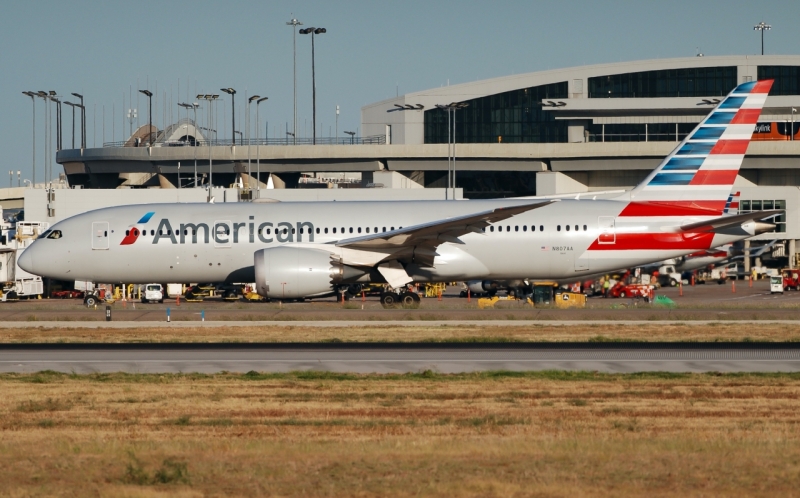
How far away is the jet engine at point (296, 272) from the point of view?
113ft

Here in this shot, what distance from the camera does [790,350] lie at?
22.7m

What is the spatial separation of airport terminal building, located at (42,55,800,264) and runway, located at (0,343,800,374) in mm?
50015

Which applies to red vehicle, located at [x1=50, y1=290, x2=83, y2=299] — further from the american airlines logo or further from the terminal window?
the terminal window

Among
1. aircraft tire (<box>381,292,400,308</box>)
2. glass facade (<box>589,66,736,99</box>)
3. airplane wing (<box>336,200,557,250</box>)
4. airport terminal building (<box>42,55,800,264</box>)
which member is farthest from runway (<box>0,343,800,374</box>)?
glass facade (<box>589,66,736,99</box>)

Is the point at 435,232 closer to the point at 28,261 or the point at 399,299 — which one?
the point at 399,299

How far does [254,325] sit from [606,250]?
14033 millimetres

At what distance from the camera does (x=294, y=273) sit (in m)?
34.3

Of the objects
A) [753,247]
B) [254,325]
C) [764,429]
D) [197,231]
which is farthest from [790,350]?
[753,247]

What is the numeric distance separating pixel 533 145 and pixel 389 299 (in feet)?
169

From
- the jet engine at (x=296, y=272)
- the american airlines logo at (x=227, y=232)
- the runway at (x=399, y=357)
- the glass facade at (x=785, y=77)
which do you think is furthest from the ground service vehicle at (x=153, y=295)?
the glass facade at (x=785, y=77)

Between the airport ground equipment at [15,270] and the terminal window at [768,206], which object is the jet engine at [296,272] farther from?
the terminal window at [768,206]

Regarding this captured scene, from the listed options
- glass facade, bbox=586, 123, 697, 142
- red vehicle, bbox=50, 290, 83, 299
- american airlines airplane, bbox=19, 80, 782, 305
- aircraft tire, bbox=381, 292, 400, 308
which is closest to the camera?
aircraft tire, bbox=381, 292, 400, 308

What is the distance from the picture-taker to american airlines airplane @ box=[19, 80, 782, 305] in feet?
120

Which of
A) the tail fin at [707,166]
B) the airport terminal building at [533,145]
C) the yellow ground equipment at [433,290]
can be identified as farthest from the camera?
the airport terminal building at [533,145]
